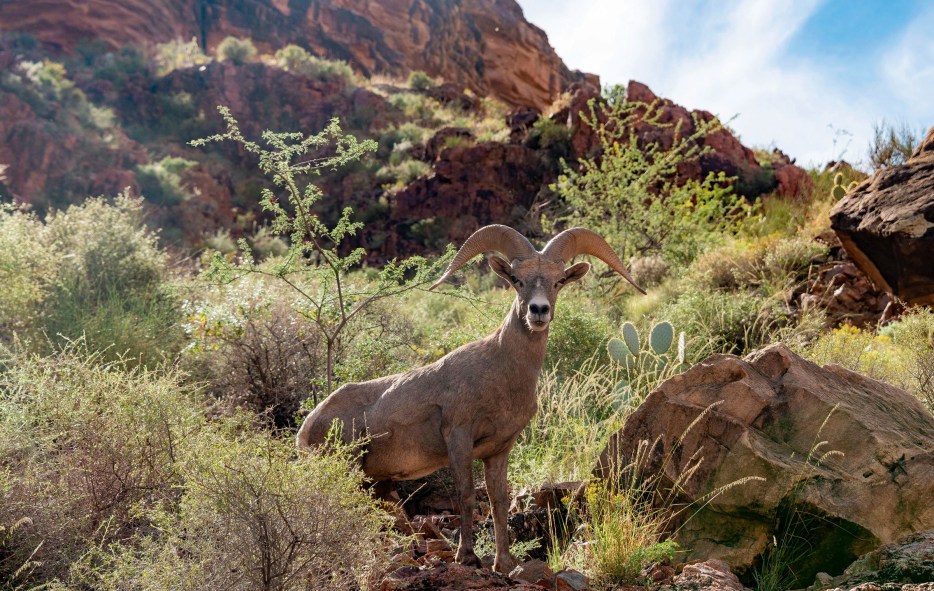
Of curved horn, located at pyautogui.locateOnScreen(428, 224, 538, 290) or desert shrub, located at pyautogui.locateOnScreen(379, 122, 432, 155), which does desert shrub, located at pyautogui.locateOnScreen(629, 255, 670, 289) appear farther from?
desert shrub, located at pyautogui.locateOnScreen(379, 122, 432, 155)

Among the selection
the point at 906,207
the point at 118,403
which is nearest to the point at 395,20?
the point at 906,207

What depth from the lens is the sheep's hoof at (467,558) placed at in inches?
179

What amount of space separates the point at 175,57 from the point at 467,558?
37.7m

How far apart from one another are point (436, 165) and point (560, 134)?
12.8 ft

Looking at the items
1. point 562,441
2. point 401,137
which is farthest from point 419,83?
point 562,441

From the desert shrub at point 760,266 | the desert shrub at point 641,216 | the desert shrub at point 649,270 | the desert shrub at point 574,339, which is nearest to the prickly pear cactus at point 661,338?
the desert shrub at point 574,339

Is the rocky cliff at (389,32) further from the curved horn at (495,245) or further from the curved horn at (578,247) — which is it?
the curved horn at (495,245)

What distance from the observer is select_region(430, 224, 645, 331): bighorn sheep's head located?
15.0ft

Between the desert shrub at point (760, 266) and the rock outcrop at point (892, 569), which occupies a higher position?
the desert shrub at point (760, 266)

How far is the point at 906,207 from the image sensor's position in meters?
10.0

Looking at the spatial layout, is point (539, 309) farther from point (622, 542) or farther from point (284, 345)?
point (284, 345)

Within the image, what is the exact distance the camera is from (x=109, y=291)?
447 inches

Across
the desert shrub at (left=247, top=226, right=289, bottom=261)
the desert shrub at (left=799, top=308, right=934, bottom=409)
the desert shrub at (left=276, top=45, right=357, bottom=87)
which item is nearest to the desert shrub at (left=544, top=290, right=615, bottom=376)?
the desert shrub at (left=799, top=308, right=934, bottom=409)

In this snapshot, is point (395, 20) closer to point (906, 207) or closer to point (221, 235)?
point (221, 235)
